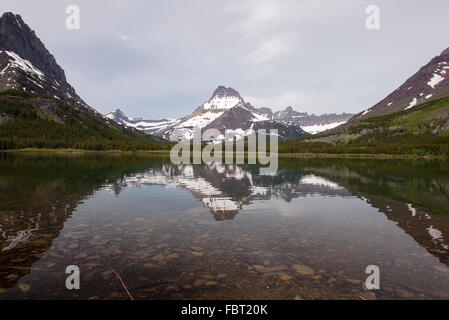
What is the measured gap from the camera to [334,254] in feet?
55.0

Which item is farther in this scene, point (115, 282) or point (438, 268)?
point (438, 268)

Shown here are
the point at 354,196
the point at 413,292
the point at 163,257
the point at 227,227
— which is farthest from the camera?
the point at 354,196

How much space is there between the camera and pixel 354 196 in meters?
40.4

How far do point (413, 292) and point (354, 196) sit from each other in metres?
30.1

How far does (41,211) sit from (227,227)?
17804 mm
